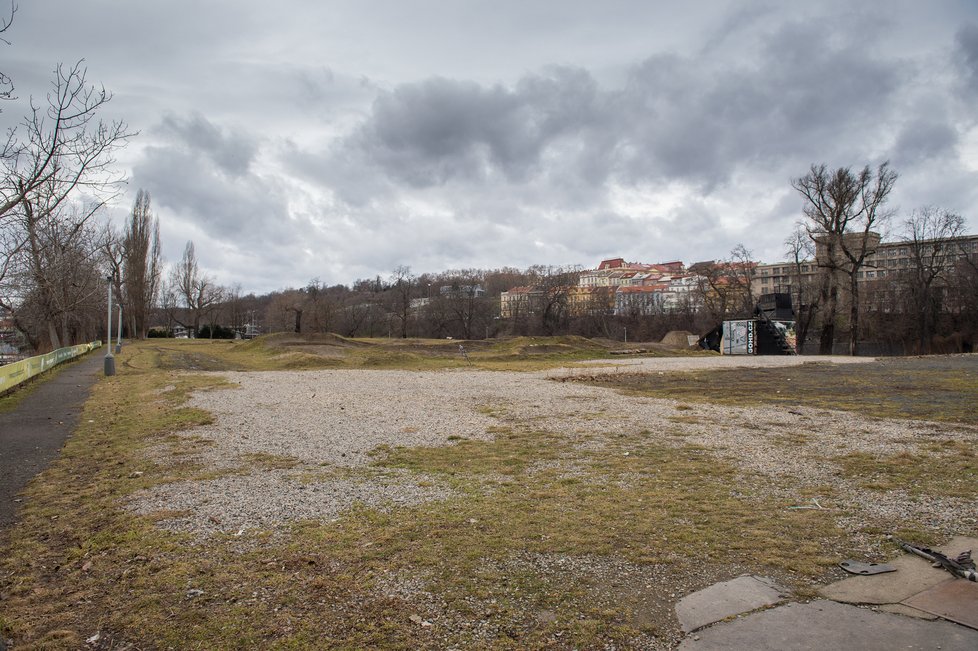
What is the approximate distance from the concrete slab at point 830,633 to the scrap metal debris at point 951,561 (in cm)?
81

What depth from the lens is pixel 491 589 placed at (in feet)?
11.4

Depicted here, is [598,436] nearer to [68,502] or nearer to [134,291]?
[68,502]

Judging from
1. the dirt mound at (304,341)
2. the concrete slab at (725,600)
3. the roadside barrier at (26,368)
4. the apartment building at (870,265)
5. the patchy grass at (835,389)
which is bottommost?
the patchy grass at (835,389)

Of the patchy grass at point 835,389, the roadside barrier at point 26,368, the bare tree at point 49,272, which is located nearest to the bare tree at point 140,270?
the bare tree at point 49,272

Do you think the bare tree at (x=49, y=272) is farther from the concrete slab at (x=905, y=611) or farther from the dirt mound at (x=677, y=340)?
the dirt mound at (x=677, y=340)

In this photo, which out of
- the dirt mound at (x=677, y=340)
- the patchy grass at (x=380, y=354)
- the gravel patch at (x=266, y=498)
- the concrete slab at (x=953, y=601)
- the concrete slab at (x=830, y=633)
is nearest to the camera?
the concrete slab at (x=830, y=633)

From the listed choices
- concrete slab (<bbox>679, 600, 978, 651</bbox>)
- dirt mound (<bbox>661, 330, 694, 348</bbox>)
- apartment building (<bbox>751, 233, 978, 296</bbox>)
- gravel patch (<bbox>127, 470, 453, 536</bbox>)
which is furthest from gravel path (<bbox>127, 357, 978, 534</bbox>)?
dirt mound (<bbox>661, 330, 694, 348</bbox>)

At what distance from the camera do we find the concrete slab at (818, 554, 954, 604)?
11.0 feet

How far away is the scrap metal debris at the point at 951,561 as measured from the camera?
357 centimetres

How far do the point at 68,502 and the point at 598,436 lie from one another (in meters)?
6.76

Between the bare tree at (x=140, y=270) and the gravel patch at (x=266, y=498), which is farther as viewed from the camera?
the bare tree at (x=140, y=270)

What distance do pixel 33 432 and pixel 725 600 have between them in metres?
10.8

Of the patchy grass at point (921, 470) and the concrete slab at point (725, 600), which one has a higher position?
the concrete slab at point (725, 600)


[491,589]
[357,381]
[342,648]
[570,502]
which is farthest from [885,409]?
[357,381]
